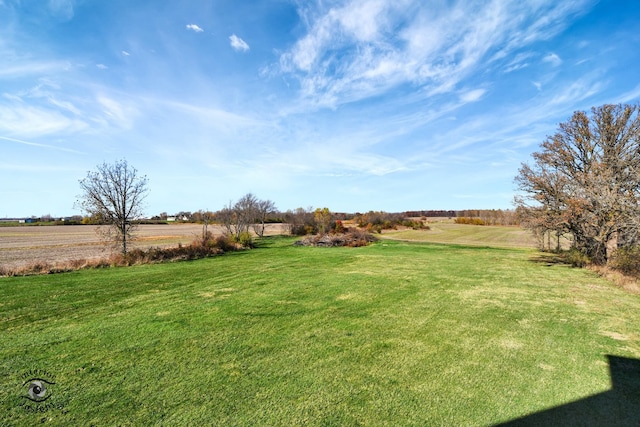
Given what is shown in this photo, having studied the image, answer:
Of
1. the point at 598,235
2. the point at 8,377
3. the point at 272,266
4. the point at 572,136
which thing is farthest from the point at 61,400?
the point at 572,136

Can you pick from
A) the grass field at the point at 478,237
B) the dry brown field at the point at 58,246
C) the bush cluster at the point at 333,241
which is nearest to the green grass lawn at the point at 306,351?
the dry brown field at the point at 58,246

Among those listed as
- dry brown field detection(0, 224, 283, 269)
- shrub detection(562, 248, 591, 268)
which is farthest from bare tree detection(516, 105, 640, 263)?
dry brown field detection(0, 224, 283, 269)

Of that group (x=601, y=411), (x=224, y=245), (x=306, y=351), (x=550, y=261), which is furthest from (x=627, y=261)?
(x=224, y=245)

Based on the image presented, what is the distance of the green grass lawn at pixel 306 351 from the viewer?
10.6ft

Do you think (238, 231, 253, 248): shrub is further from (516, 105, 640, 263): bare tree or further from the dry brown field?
(516, 105, 640, 263): bare tree

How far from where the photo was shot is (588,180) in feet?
41.8

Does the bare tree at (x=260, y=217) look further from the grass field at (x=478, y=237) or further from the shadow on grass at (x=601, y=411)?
the shadow on grass at (x=601, y=411)

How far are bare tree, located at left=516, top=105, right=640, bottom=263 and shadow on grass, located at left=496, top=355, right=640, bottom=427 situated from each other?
10.8 m

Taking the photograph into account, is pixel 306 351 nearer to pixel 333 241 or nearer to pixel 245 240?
pixel 245 240

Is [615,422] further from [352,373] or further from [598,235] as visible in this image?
[598,235]

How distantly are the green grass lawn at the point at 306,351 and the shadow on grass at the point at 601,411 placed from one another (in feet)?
0.37

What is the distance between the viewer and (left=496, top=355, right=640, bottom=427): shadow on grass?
3.06 metres

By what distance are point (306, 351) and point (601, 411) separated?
370 centimetres

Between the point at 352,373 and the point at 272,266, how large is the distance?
10298 millimetres
